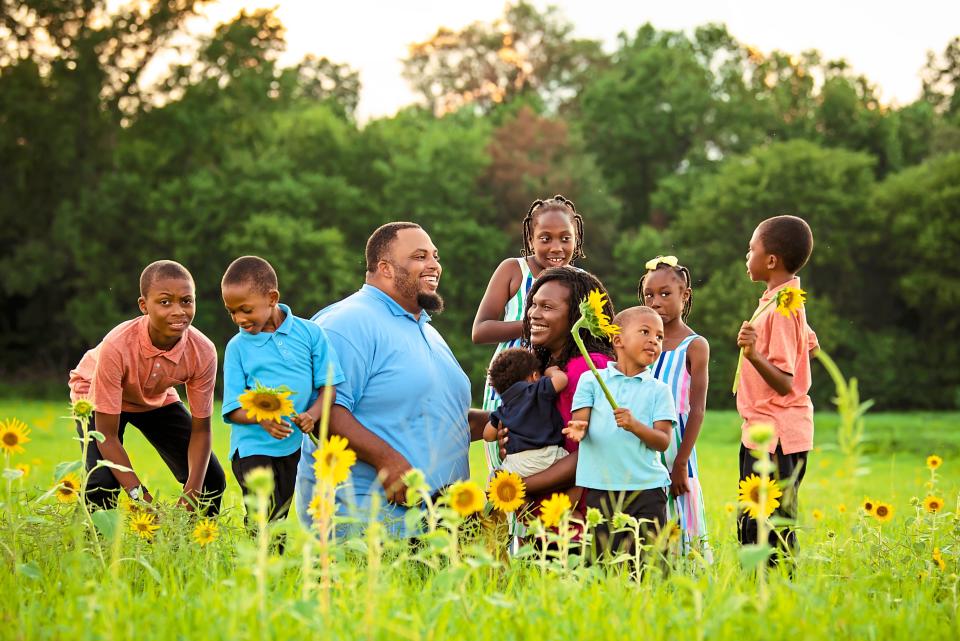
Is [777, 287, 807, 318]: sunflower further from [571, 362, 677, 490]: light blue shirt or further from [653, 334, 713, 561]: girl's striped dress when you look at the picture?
[653, 334, 713, 561]: girl's striped dress

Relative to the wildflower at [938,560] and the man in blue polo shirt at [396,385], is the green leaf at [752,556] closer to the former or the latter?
the wildflower at [938,560]

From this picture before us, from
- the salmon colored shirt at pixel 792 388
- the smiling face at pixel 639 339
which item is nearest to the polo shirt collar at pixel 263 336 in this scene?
the smiling face at pixel 639 339

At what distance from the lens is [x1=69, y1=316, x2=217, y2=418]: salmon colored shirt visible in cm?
527

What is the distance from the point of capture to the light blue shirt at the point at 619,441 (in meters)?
4.47

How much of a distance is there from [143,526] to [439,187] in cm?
3319

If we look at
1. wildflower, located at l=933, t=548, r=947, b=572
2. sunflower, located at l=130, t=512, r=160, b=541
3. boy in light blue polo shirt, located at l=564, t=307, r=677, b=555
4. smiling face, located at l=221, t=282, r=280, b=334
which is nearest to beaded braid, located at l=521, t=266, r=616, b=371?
boy in light blue polo shirt, located at l=564, t=307, r=677, b=555

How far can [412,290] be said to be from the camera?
5.26m

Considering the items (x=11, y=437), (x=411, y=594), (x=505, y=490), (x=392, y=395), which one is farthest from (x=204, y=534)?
(x=392, y=395)

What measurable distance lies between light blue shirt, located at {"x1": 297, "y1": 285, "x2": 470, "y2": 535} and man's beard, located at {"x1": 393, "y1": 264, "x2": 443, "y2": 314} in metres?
0.13

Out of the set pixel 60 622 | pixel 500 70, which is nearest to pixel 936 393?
pixel 500 70

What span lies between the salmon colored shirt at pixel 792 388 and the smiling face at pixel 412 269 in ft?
5.17

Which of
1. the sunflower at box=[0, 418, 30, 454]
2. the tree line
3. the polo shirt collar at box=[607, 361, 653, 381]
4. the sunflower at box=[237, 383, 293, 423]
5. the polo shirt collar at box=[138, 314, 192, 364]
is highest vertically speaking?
the tree line

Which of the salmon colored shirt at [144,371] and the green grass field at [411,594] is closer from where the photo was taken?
the green grass field at [411,594]

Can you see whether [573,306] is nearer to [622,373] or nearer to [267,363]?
[622,373]
